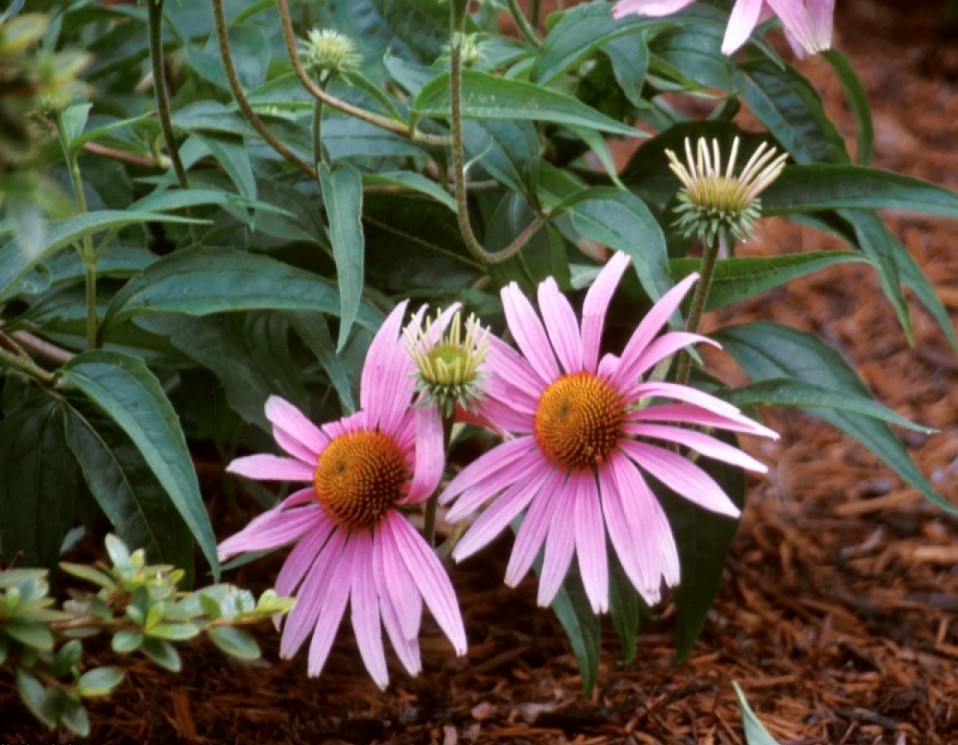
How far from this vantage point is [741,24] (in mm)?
890

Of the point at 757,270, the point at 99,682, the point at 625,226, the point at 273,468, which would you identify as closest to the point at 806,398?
the point at 757,270

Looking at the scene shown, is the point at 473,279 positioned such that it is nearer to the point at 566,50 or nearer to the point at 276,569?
the point at 566,50

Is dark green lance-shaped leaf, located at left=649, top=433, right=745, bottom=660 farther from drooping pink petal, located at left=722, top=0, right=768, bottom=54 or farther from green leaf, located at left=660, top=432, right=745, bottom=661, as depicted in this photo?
drooping pink petal, located at left=722, top=0, right=768, bottom=54

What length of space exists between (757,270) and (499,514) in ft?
0.94

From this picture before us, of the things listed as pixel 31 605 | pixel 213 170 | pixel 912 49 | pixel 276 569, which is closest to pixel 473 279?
pixel 213 170

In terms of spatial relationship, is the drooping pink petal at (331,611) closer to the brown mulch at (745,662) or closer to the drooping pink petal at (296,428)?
the drooping pink petal at (296,428)

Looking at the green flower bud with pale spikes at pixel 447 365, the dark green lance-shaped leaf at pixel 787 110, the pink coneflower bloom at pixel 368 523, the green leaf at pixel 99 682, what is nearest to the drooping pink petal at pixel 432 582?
the pink coneflower bloom at pixel 368 523

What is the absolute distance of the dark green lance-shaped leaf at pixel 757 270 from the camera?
87 centimetres

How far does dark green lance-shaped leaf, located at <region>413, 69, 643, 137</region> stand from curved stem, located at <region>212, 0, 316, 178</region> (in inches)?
6.1

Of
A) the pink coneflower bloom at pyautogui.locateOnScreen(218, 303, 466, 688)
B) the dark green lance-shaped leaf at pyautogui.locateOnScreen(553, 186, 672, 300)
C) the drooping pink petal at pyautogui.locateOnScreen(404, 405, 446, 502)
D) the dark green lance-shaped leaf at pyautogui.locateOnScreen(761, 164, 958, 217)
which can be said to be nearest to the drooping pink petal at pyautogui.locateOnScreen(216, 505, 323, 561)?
the pink coneflower bloom at pyautogui.locateOnScreen(218, 303, 466, 688)

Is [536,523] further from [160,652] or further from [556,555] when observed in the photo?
[160,652]

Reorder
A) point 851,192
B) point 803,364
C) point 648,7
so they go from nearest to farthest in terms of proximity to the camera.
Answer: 1. point 648,7
2. point 851,192
3. point 803,364

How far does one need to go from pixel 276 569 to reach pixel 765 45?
2.59ft

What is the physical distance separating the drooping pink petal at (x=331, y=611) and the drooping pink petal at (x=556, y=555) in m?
0.14
